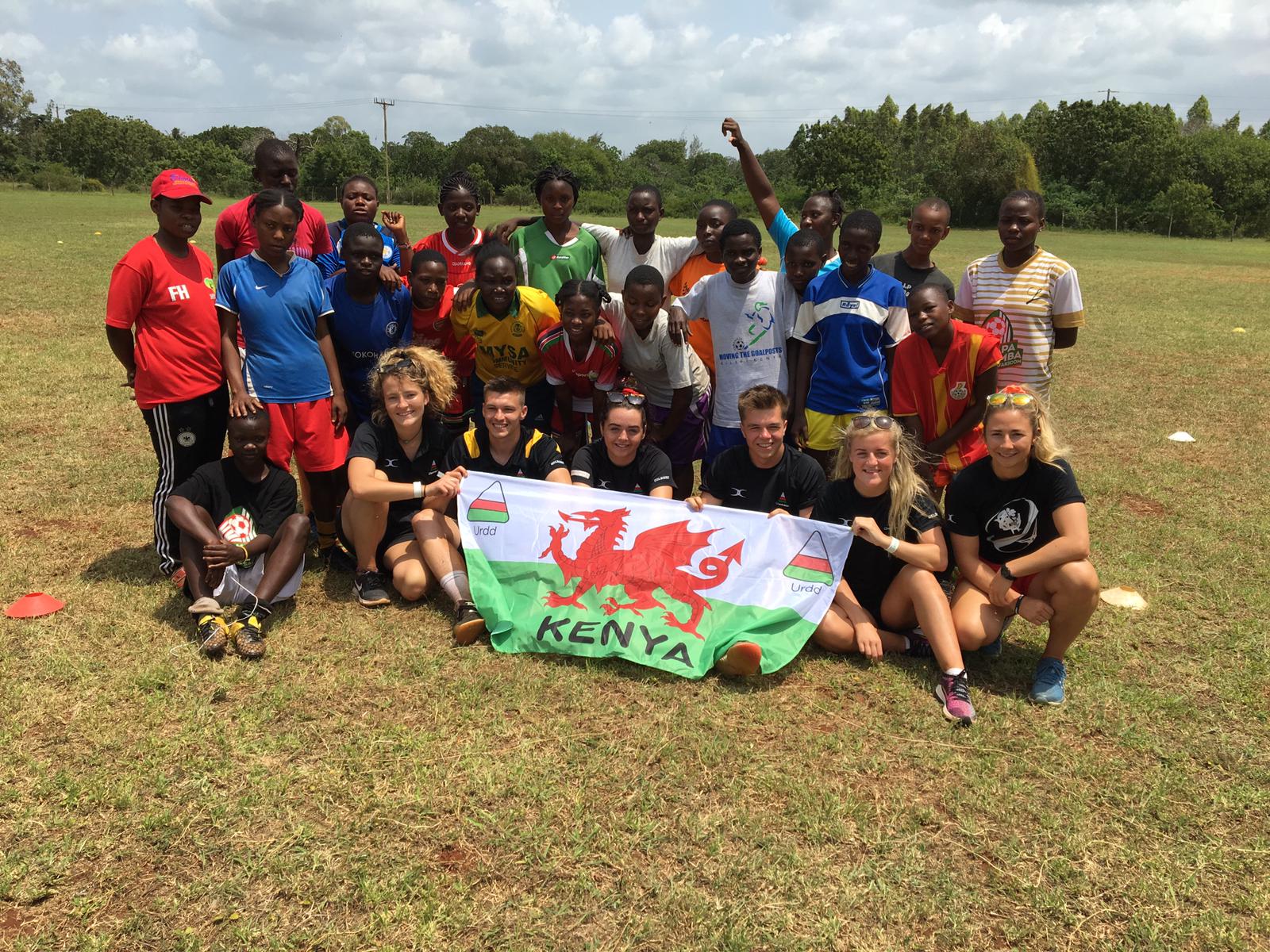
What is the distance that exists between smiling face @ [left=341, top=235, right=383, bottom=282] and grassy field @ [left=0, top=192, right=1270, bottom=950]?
1833mm

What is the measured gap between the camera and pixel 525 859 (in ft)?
9.84

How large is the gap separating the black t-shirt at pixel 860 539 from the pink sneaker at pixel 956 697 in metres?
0.61

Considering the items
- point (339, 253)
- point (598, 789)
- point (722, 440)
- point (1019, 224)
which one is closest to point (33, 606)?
point (339, 253)

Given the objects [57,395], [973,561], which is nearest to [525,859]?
[973,561]

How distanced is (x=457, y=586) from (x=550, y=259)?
7.80 ft

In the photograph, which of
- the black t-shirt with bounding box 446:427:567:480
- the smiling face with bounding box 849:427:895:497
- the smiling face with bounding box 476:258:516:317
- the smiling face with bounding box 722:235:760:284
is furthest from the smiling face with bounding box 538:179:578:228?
the smiling face with bounding box 849:427:895:497

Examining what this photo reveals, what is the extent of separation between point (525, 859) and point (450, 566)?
2.06m

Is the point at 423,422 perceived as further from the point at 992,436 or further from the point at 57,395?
the point at 57,395

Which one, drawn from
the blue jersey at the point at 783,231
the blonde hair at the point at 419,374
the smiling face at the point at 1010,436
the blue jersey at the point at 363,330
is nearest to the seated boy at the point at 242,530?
the blonde hair at the point at 419,374

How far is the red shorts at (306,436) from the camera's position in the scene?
491 centimetres

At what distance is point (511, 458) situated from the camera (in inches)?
195

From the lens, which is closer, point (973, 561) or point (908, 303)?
point (973, 561)

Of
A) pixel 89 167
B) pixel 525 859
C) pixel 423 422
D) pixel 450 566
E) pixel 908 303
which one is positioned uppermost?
pixel 89 167

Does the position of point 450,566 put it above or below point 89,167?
below
